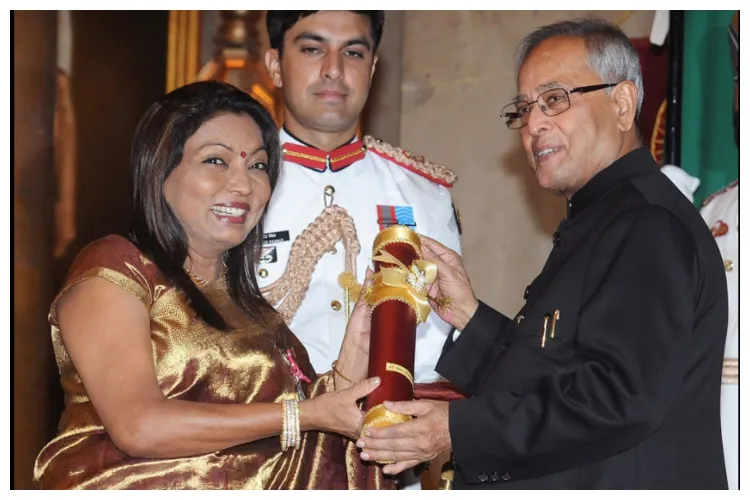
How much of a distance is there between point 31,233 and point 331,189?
61.7 inches

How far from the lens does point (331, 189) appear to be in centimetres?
347

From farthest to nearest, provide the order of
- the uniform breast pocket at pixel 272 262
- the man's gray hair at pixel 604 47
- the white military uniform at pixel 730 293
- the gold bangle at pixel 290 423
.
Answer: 1. the white military uniform at pixel 730 293
2. the uniform breast pocket at pixel 272 262
3. the man's gray hair at pixel 604 47
4. the gold bangle at pixel 290 423

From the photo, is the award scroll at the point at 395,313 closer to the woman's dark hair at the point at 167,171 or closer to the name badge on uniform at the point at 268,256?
the woman's dark hair at the point at 167,171

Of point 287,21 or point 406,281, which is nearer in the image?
point 406,281

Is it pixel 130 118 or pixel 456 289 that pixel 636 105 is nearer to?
pixel 456 289

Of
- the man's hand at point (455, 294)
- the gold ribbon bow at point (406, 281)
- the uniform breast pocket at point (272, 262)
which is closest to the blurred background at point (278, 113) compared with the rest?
the uniform breast pocket at point (272, 262)

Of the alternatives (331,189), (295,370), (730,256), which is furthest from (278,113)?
(295,370)

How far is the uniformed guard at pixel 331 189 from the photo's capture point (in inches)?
130

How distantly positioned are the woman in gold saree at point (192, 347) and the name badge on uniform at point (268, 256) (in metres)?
0.44

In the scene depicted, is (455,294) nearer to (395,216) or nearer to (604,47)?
(395,216)

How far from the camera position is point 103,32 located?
4.67m

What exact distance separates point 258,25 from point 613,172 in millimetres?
2527

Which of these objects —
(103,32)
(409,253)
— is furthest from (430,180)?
(103,32)

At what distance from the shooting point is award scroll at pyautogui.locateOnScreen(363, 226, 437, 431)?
2.54 meters
